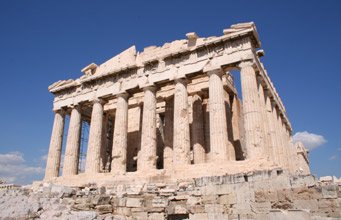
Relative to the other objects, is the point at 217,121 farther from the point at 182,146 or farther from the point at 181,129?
the point at 182,146

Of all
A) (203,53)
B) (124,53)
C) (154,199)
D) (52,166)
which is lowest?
(154,199)

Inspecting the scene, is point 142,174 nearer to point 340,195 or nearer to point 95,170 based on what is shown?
point 95,170

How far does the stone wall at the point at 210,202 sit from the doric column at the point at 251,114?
709 centimetres

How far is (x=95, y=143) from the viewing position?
819 inches

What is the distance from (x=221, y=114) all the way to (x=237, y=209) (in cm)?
926

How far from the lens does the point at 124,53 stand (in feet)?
75.6

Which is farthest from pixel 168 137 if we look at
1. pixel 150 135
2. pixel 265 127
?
pixel 265 127

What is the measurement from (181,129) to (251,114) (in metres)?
4.08

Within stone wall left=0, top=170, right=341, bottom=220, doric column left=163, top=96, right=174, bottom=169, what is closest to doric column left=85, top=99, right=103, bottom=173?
doric column left=163, top=96, right=174, bottom=169

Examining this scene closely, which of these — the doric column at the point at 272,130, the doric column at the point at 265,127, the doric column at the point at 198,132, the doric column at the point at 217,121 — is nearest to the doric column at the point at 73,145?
the doric column at the point at 198,132

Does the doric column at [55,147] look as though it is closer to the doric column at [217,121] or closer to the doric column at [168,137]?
the doric column at [168,137]

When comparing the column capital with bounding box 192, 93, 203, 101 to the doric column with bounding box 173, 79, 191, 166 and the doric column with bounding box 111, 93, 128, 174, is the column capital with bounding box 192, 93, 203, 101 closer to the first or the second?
the doric column with bounding box 173, 79, 191, 166

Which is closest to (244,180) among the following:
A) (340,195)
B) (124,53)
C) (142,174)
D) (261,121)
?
(340,195)

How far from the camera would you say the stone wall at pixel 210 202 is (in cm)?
694
